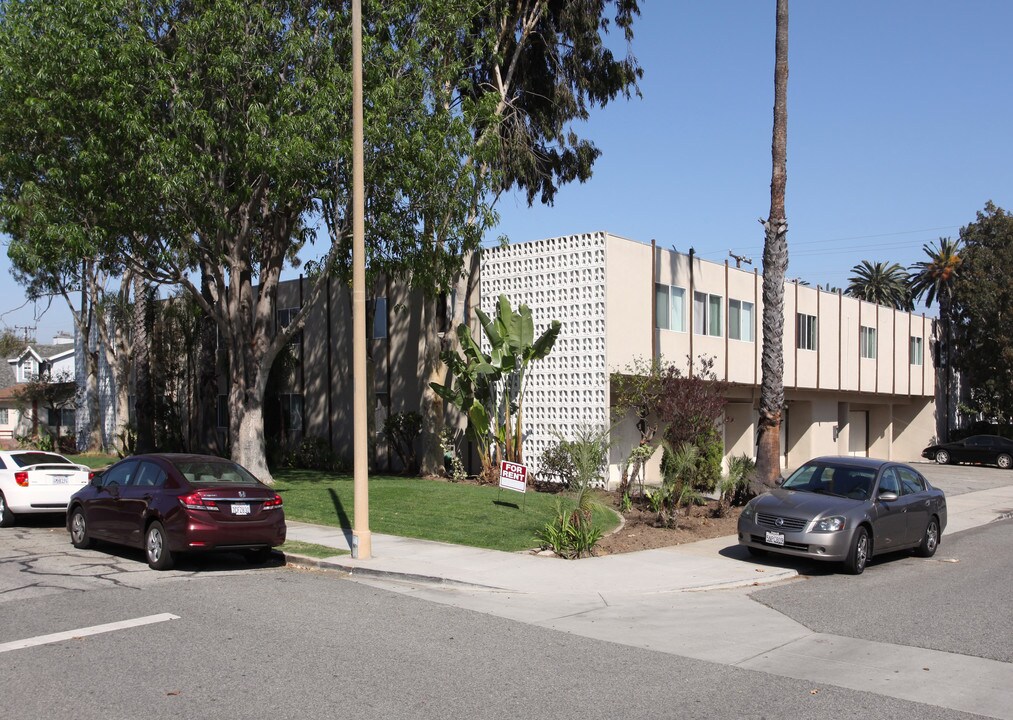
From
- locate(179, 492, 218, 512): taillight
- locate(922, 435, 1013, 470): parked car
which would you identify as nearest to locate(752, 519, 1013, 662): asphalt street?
locate(179, 492, 218, 512): taillight

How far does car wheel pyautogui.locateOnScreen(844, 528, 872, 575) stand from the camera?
12.7 meters

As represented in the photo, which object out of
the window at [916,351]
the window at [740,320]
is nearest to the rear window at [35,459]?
the window at [740,320]

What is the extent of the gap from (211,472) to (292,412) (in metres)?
19.0

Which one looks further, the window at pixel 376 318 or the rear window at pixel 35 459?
the window at pixel 376 318

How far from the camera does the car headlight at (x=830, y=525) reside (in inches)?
497

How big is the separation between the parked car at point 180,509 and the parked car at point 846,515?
7069 mm

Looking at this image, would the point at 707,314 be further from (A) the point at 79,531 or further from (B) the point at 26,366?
(B) the point at 26,366

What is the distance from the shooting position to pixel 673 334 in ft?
83.5

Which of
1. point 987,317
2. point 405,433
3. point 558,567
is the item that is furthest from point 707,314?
point 987,317

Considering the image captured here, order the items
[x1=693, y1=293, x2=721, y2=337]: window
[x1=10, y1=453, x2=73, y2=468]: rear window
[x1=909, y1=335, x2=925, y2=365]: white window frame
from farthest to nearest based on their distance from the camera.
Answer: [x1=909, y1=335, x2=925, y2=365]: white window frame
[x1=693, y1=293, x2=721, y2=337]: window
[x1=10, y1=453, x2=73, y2=468]: rear window

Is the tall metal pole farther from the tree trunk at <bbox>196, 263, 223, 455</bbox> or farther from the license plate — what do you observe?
the tree trunk at <bbox>196, 263, 223, 455</bbox>

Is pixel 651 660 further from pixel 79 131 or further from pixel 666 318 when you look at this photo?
pixel 666 318

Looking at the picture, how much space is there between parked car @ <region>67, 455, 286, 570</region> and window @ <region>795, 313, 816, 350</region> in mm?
23346

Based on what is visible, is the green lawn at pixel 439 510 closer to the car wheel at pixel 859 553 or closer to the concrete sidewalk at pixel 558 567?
the concrete sidewalk at pixel 558 567
